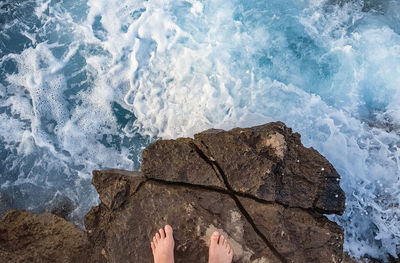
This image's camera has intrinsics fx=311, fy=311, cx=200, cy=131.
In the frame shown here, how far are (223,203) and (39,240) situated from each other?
1893 mm

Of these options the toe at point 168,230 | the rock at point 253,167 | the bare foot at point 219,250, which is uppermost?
the rock at point 253,167

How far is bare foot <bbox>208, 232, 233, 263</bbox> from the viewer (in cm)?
259

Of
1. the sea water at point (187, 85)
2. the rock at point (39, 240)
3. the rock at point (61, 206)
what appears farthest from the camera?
the sea water at point (187, 85)

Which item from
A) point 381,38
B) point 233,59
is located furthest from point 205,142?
point 381,38

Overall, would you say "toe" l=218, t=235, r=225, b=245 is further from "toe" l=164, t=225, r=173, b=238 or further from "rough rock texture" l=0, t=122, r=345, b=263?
"toe" l=164, t=225, r=173, b=238

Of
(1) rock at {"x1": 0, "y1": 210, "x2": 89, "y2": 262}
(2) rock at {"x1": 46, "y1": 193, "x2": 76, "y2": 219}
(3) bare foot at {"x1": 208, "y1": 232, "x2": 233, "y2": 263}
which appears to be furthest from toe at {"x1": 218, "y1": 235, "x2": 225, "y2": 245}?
(2) rock at {"x1": 46, "y1": 193, "x2": 76, "y2": 219}

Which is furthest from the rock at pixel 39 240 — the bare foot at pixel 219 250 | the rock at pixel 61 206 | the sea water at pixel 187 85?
the bare foot at pixel 219 250

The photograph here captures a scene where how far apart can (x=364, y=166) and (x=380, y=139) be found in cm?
46

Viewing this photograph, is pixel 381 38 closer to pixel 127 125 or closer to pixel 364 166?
pixel 364 166

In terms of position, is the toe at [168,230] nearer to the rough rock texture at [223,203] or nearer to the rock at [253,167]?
the rough rock texture at [223,203]

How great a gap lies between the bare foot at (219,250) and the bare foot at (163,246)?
1.11 ft

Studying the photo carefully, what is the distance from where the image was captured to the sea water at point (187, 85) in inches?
156

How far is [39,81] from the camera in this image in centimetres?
424

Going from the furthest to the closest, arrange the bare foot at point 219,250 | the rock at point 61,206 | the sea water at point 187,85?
the sea water at point 187,85 → the rock at point 61,206 → the bare foot at point 219,250
